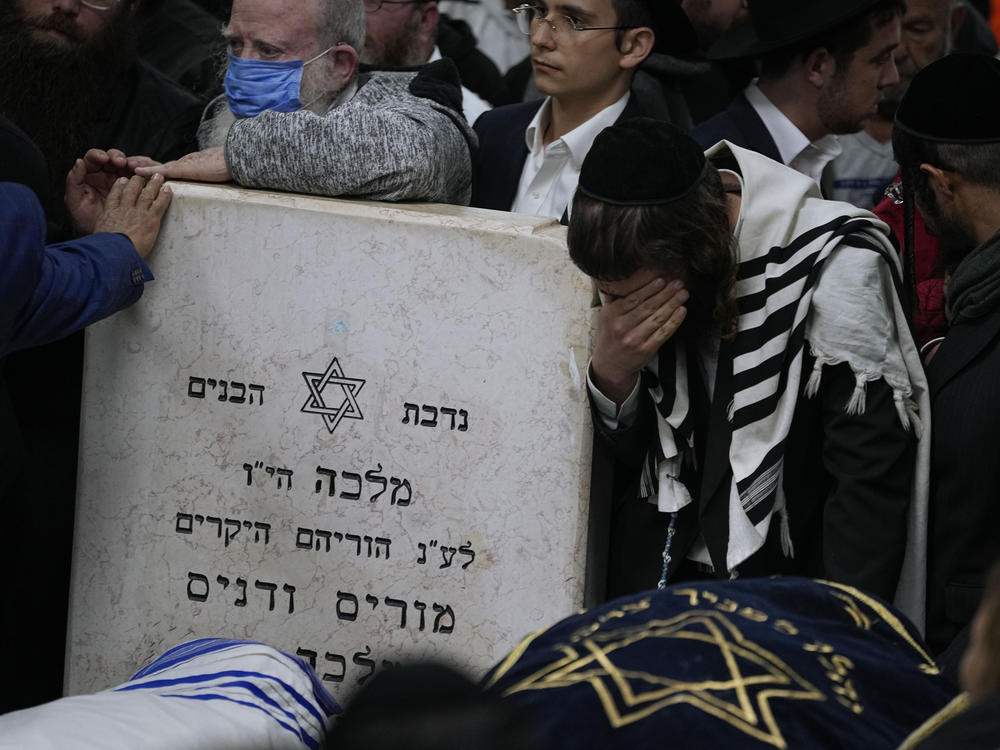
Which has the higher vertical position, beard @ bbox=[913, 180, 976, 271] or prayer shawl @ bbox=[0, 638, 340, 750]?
beard @ bbox=[913, 180, 976, 271]

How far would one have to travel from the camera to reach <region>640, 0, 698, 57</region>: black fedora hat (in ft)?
11.9

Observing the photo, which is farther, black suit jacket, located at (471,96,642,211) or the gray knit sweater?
black suit jacket, located at (471,96,642,211)

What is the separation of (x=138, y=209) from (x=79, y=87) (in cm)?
102

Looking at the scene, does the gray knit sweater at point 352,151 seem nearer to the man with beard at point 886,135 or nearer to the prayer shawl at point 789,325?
the prayer shawl at point 789,325

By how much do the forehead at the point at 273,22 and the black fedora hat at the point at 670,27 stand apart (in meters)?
0.87

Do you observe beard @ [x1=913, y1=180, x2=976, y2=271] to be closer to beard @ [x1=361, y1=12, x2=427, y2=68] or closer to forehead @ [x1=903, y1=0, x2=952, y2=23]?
beard @ [x1=361, y1=12, x2=427, y2=68]

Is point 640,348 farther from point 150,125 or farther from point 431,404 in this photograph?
point 150,125

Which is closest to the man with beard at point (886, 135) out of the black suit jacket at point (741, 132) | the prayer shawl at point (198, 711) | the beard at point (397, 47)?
the black suit jacket at point (741, 132)

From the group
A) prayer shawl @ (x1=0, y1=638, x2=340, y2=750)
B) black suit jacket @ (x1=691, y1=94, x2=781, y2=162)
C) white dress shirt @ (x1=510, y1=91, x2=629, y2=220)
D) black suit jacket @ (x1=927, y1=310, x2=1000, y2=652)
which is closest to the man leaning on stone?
white dress shirt @ (x1=510, y1=91, x2=629, y2=220)

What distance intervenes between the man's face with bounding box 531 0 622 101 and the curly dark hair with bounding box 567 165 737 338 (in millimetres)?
Result: 953

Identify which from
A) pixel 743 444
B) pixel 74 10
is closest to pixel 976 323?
pixel 743 444

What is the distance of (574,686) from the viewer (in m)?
1.78

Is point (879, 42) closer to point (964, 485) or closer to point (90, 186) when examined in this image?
point (964, 485)

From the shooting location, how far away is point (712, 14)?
515 centimetres
